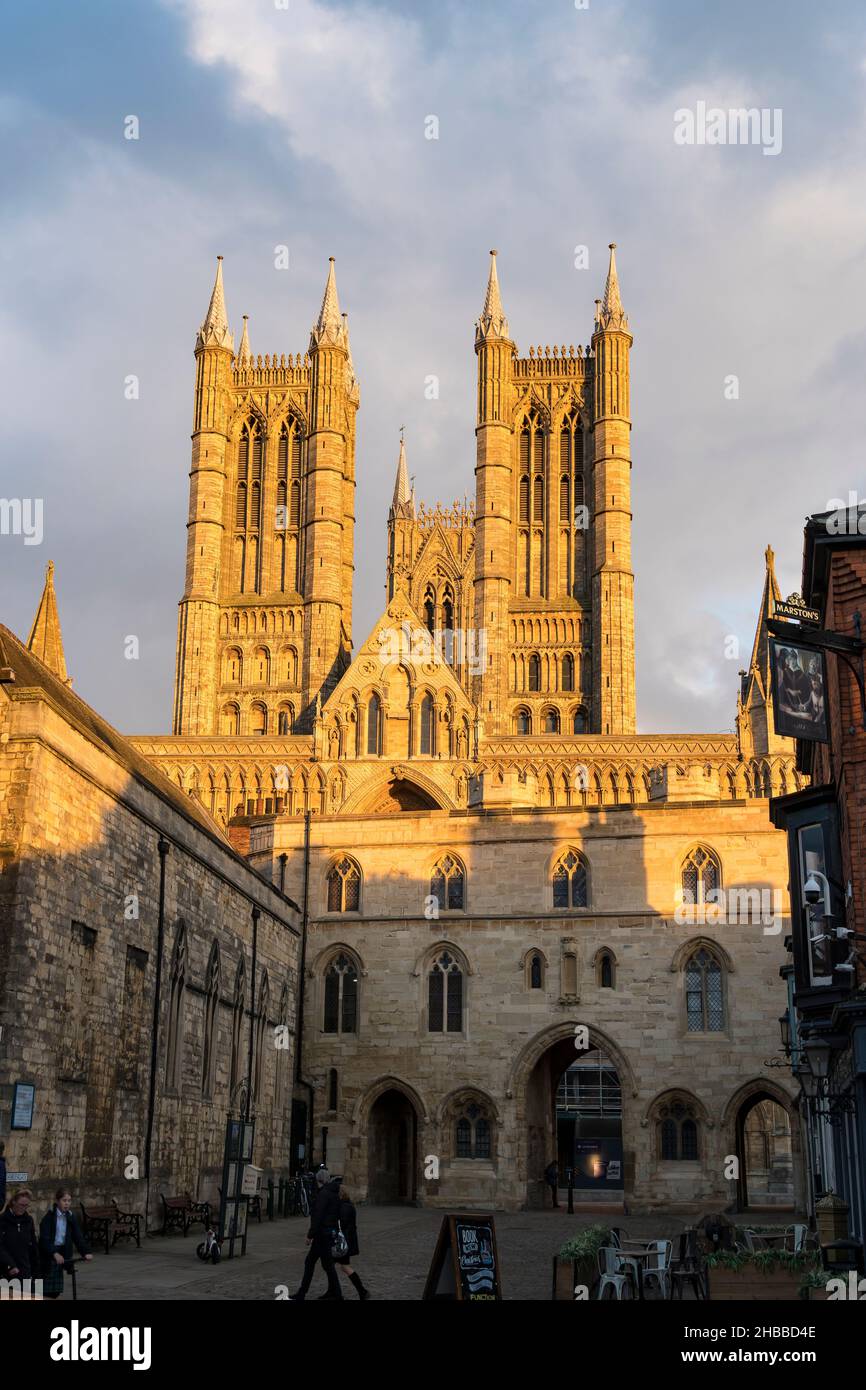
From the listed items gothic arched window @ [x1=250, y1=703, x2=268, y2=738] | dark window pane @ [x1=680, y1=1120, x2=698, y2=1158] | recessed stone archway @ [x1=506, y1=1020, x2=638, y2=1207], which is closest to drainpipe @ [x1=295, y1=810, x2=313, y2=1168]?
recessed stone archway @ [x1=506, y1=1020, x2=638, y2=1207]

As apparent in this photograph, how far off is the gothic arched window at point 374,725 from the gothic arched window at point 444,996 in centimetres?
3468

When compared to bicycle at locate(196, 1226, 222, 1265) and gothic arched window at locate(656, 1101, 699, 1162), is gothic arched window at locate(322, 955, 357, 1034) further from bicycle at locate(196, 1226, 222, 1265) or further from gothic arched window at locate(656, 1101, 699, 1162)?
bicycle at locate(196, 1226, 222, 1265)

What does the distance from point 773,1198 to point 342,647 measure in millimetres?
51103

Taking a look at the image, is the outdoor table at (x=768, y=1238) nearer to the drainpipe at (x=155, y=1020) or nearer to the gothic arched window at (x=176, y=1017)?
the drainpipe at (x=155, y=1020)

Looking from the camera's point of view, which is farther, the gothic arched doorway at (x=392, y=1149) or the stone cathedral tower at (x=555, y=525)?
the stone cathedral tower at (x=555, y=525)

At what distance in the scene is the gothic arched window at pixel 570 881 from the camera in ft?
123

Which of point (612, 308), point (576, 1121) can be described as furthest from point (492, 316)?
point (576, 1121)

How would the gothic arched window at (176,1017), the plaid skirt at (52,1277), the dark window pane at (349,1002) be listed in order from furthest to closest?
the dark window pane at (349,1002)
the gothic arched window at (176,1017)
the plaid skirt at (52,1277)

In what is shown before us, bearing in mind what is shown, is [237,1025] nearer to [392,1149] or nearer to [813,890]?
[392,1149]

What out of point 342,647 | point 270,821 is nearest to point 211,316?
point 342,647

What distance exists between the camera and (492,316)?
90.4 meters

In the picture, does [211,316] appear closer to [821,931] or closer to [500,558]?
[500,558]

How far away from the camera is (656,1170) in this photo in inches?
1388

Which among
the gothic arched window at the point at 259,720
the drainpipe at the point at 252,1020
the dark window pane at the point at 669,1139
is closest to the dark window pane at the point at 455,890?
the drainpipe at the point at 252,1020
